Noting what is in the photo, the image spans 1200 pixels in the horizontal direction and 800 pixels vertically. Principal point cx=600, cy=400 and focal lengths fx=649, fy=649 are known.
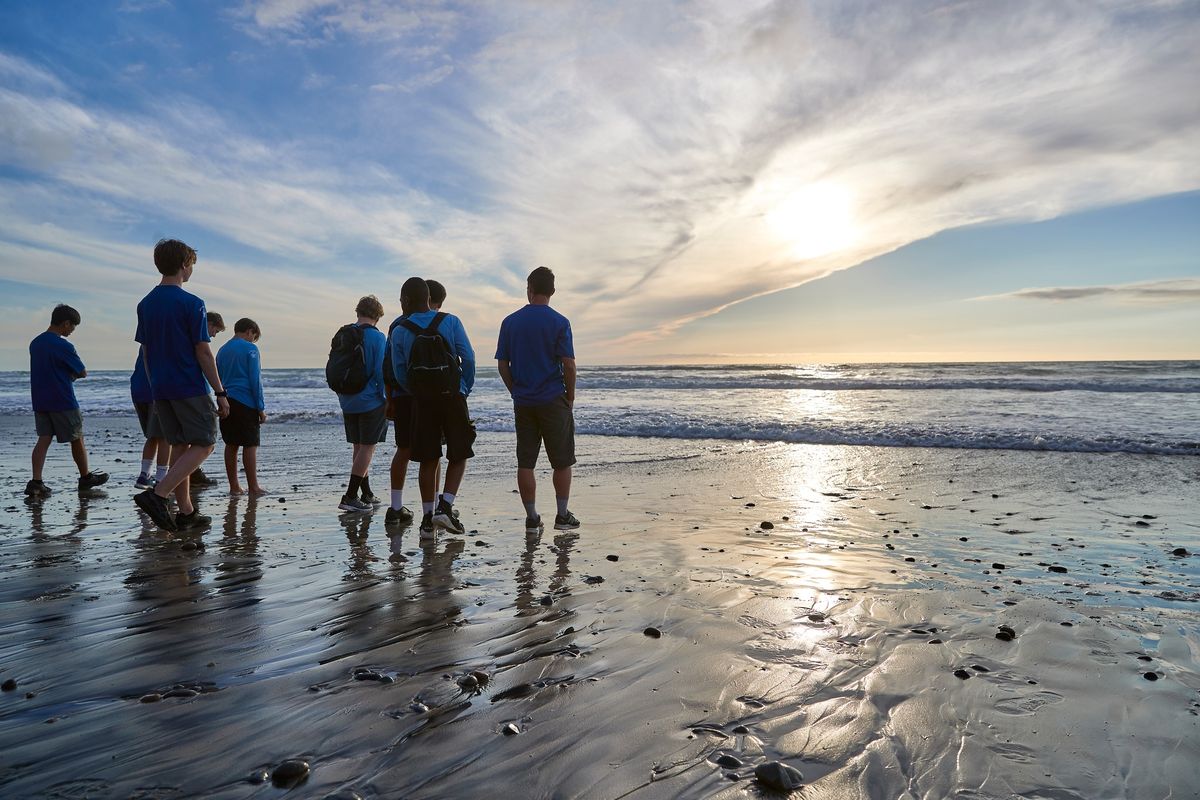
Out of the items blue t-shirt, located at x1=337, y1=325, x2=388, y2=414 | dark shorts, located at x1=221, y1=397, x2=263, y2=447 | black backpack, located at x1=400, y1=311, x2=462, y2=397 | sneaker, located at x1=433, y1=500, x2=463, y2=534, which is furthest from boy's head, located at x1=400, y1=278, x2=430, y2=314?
dark shorts, located at x1=221, y1=397, x2=263, y2=447

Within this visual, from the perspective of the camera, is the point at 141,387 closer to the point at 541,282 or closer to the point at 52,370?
the point at 52,370

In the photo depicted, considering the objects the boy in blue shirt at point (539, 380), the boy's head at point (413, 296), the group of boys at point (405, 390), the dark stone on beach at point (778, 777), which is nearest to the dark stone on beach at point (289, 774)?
the dark stone on beach at point (778, 777)

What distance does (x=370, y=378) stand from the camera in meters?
7.19

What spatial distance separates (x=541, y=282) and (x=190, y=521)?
3929 mm

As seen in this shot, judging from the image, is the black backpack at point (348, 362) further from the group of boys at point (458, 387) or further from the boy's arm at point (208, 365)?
the boy's arm at point (208, 365)

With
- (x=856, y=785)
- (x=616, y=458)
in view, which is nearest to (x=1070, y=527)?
(x=856, y=785)

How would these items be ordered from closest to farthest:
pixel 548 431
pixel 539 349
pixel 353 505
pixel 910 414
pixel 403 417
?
1. pixel 539 349
2. pixel 548 431
3. pixel 403 417
4. pixel 353 505
5. pixel 910 414

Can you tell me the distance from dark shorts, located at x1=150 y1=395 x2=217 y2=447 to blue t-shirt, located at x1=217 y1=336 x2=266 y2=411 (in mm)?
2169

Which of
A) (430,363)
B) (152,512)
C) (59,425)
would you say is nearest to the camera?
(152,512)

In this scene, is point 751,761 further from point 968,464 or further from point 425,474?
point 968,464

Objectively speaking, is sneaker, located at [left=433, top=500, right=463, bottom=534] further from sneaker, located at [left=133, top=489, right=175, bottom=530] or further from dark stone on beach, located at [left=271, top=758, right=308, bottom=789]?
dark stone on beach, located at [left=271, top=758, right=308, bottom=789]

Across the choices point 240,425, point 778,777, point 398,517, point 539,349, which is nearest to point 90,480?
point 240,425

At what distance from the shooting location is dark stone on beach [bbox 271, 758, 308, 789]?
209 centimetres

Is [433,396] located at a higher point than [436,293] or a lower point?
lower
